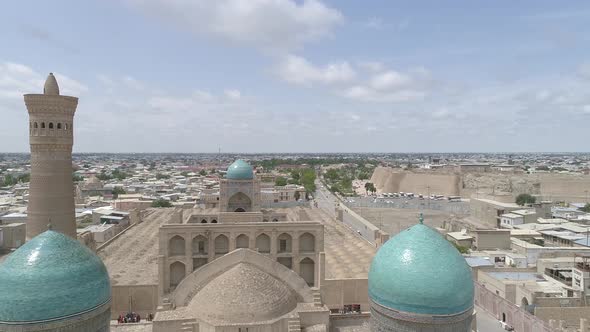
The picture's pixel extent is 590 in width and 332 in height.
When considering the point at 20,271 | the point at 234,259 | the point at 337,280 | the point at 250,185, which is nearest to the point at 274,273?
the point at 234,259

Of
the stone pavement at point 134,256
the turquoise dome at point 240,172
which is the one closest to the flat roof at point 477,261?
the turquoise dome at point 240,172

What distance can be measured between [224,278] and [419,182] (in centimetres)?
7359

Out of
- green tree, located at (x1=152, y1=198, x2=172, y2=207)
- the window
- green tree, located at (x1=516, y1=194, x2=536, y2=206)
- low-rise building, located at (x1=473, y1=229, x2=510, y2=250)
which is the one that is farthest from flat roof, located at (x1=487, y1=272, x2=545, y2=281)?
green tree, located at (x1=152, y1=198, x2=172, y2=207)

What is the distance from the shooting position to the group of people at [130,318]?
15.2 meters

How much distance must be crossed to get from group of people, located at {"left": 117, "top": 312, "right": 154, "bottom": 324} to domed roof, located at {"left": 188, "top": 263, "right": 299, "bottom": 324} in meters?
4.27

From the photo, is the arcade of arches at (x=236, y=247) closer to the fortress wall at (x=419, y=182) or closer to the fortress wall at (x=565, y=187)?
the fortress wall at (x=565, y=187)

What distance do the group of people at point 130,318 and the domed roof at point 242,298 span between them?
14.0 ft

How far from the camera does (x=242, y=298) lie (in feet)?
38.2

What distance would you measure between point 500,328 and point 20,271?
609 inches

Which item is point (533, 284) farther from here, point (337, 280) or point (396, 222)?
point (396, 222)

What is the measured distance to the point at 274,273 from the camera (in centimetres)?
1319

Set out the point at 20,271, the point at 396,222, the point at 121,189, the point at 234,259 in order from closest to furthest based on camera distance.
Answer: the point at 20,271 → the point at 234,259 → the point at 396,222 → the point at 121,189

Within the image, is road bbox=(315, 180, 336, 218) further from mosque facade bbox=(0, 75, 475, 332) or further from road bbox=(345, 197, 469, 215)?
mosque facade bbox=(0, 75, 475, 332)

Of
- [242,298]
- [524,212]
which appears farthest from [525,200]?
[242,298]
